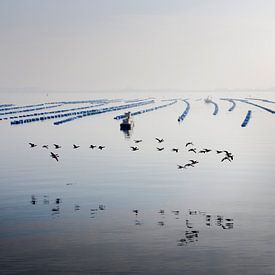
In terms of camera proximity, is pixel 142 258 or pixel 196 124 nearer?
pixel 142 258

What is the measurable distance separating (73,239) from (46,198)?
1583 centimetres

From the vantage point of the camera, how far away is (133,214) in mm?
46969

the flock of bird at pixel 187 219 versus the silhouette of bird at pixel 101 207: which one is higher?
the silhouette of bird at pixel 101 207

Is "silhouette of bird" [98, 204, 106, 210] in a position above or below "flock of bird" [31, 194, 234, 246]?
above

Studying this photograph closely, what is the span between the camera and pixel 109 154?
90.9m

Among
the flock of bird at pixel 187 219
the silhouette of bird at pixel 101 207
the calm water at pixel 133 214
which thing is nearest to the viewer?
the calm water at pixel 133 214

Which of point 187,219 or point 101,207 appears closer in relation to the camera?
point 187,219

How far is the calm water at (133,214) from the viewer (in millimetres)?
34269

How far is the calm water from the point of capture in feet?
112

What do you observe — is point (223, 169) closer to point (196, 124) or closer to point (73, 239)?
point (73, 239)

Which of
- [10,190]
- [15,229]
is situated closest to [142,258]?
[15,229]

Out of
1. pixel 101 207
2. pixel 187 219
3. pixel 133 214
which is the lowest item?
pixel 187 219

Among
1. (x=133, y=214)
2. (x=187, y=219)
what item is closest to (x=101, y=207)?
(x=133, y=214)

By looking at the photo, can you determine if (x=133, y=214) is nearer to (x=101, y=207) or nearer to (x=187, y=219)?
(x=101, y=207)
